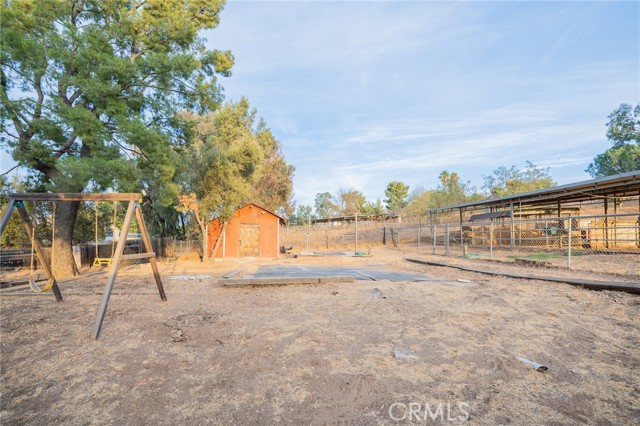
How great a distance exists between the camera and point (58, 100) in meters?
9.95

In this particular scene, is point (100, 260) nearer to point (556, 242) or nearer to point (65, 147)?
point (65, 147)

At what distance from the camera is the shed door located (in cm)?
2062

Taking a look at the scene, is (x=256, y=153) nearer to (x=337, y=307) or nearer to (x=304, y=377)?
(x=337, y=307)

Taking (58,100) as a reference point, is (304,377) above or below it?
below

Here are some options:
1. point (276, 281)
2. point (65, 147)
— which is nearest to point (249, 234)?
point (65, 147)

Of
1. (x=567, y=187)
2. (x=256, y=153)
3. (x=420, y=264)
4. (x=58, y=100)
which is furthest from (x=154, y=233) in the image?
(x=567, y=187)

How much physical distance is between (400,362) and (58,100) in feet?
40.8

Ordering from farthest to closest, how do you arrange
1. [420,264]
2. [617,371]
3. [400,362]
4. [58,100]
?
[420,264] < [58,100] < [400,362] < [617,371]

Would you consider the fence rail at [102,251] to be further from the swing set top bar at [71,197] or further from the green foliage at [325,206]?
the green foliage at [325,206]

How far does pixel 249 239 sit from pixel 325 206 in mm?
49737

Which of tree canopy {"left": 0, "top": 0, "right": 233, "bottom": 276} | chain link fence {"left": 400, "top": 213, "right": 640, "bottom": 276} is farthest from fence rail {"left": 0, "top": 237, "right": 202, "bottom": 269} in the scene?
chain link fence {"left": 400, "top": 213, "right": 640, "bottom": 276}

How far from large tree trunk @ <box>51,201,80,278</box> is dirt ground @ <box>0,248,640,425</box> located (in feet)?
22.0

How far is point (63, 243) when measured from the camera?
Result: 38.6 feet

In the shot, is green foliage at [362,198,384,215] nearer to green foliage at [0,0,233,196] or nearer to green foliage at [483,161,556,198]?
green foliage at [483,161,556,198]
